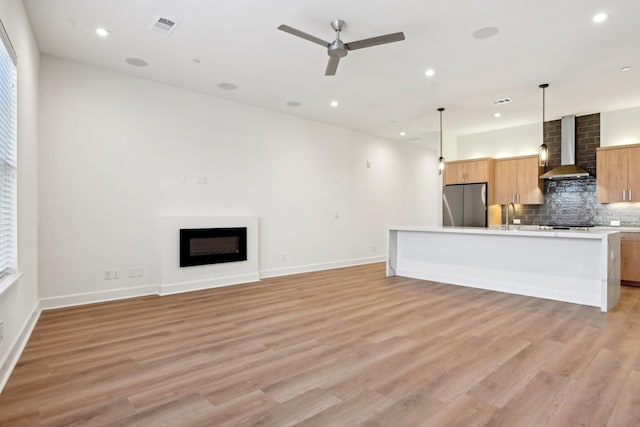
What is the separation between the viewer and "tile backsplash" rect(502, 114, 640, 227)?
6.41 meters

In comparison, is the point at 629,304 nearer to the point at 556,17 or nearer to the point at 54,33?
the point at 556,17

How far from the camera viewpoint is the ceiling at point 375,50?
3.34 m

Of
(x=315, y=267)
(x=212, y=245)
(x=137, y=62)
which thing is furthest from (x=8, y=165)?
(x=315, y=267)

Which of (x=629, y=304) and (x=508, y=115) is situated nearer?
(x=629, y=304)

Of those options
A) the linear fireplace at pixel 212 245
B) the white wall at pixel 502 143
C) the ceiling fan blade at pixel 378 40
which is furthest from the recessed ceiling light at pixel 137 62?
the white wall at pixel 502 143

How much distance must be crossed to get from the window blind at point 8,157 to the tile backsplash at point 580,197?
8308 mm

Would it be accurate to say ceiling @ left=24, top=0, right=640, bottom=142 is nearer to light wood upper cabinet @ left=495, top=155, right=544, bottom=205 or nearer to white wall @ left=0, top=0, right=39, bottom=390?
white wall @ left=0, top=0, right=39, bottom=390

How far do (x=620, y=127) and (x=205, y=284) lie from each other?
7.75 m

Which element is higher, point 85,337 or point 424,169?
point 424,169

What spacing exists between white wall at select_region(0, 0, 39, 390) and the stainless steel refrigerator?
24.7ft

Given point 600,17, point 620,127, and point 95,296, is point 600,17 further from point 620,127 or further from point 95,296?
point 95,296

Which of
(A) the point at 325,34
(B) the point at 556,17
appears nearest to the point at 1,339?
(A) the point at 325,34

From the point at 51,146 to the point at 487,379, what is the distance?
17.2 ft

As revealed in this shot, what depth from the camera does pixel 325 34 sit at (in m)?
3.82
